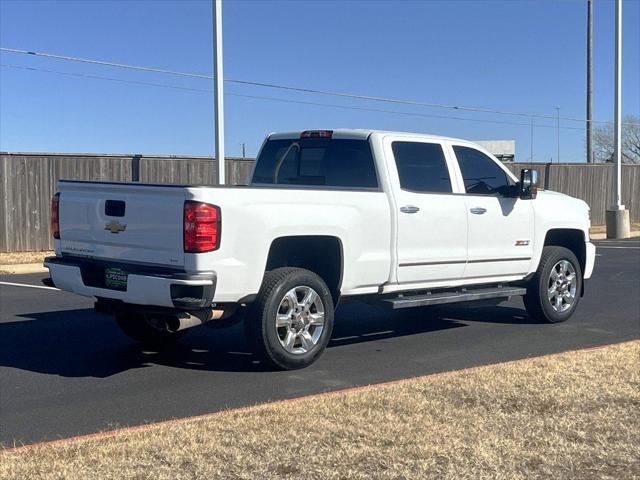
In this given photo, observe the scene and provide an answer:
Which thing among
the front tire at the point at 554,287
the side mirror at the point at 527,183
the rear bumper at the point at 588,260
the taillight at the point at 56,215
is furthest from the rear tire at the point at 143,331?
the rear bumper at the point at 588,260

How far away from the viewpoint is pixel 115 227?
267 inches

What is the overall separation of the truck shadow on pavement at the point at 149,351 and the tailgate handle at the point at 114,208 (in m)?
1.36

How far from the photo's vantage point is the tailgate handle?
6.75 meters

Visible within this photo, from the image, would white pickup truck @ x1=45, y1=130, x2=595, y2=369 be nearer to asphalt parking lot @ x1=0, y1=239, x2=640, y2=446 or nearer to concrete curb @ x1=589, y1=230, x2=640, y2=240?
asphalt parking lot @ x1=0, y1=239, x2=640, y2=446

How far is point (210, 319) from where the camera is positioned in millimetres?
6656

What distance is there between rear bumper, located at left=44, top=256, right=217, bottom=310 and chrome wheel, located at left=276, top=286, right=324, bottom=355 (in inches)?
32.8

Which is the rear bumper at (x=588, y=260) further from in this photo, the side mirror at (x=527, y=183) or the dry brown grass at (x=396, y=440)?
the dry brown grass at (x=396, y=440)

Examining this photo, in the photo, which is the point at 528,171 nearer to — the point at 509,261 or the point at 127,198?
the point at 509,261

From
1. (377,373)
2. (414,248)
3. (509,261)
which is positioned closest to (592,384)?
(377,373)

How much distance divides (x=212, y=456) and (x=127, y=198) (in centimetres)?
276

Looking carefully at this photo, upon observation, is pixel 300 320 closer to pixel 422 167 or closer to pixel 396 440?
pixel 422 167

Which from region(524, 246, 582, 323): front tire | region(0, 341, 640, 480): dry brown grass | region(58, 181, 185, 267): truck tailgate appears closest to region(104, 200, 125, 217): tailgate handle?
region(58, 181, 185, 267): truck tailgate

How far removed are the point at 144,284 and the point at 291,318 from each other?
1.29 meters

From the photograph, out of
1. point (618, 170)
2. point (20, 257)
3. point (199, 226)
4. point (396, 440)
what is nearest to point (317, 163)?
point (199, 226)
